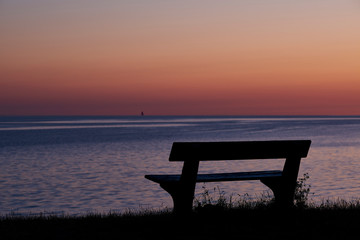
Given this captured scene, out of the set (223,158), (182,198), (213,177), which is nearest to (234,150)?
(223,158)

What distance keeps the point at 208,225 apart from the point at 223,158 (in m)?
0.97

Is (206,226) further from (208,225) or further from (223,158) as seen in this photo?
(223,158)

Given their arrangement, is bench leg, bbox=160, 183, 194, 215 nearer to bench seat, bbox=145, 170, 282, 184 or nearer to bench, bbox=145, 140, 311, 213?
bench, bbox=145, 140, 311, 213

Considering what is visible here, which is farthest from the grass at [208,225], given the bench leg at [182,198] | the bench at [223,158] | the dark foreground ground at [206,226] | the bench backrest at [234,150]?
the bench backrest at [234,150]

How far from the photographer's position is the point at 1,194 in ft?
54.2

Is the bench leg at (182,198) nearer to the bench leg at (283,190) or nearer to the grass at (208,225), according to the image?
the grass at (208,225)

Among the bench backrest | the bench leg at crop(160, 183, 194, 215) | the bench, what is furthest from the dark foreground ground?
the bench backrest

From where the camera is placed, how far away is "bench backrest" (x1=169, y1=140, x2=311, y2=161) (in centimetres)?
685

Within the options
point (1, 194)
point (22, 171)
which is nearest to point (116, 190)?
point (1, 194)

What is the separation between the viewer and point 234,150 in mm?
→ 7152

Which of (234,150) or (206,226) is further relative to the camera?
(234,150)

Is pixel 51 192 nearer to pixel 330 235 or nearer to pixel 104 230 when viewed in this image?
pixel 104 230

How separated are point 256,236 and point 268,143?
1.57 metres

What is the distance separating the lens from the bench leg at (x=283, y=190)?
8.02 metres
